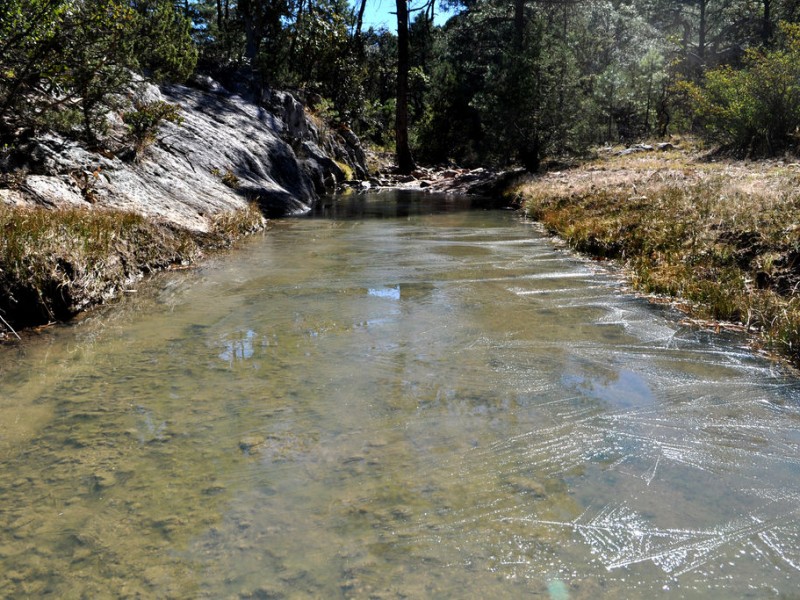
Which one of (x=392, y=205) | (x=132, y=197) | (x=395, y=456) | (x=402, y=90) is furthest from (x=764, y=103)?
(x=395, y=456)

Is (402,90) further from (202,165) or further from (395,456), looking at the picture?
(395,456)

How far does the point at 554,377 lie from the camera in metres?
4.75

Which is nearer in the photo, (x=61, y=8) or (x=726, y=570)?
(x=726, y=570)

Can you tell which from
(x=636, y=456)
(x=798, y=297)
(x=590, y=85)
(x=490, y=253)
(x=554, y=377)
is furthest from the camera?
(x=590, y=85)

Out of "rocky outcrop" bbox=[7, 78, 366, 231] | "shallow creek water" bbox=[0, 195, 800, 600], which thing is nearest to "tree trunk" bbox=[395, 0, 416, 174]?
"rocky outcrop" bbox=[7, 78, 366, 231]

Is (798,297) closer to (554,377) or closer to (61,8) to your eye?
(554,377)

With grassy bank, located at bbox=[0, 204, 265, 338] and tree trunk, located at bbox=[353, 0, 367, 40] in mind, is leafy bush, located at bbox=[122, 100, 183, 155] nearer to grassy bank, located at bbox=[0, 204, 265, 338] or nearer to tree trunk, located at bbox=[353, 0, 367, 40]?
grassy bank, located at bbox=[0, 204, 265, 338]

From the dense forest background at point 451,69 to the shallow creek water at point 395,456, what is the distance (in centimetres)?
436

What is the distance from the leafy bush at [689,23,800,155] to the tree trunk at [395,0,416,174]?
1326cm

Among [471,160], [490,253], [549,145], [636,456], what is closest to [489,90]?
[549,145]

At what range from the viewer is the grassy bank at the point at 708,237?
20.2 ft

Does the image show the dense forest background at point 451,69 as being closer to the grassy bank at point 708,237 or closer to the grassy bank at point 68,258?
the grassy bank at point 68,258

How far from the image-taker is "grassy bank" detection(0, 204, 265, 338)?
226 inches

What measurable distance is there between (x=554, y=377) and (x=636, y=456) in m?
1.25
